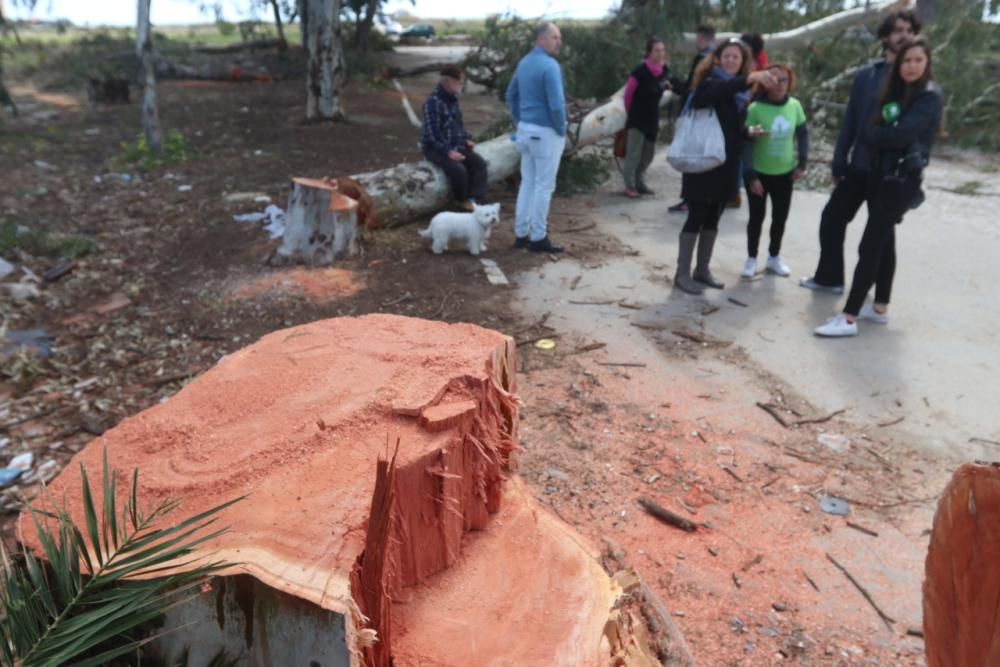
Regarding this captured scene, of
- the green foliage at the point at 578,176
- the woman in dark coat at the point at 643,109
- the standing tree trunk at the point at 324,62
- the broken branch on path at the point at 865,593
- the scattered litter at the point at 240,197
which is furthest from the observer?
the standing tree trunk at the point at 324,62

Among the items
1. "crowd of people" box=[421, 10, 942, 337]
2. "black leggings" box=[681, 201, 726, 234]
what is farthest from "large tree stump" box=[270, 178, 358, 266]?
"black leggings" box=[681, 201, 726, 234]

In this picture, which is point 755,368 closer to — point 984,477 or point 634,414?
point 634,414

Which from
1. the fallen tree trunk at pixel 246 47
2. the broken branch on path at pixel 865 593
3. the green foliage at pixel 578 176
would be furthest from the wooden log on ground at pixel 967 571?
the fallen tree trunk at pixel 246 47

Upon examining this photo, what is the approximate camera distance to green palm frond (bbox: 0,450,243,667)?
1.38m

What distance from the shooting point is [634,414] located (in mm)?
3906

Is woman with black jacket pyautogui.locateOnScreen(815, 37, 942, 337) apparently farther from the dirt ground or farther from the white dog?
the white dog

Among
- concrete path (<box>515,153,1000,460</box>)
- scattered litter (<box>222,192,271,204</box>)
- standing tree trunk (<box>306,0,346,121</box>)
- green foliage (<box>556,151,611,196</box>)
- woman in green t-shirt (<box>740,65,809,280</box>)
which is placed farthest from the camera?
standing tree trunk (<box>306,0,346,121</box>)

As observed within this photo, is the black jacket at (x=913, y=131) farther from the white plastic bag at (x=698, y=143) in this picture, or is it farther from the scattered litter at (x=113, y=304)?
the scattered litter at (x=113, y=304)

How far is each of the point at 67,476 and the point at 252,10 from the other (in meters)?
19.5

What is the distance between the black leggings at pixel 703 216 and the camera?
520 centimetres

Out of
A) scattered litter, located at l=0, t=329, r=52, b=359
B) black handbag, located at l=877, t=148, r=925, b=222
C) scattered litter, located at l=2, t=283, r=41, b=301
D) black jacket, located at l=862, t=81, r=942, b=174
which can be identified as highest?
black jacket, located at l=862, t=81, r=942, b=174

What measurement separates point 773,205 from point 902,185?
1.46 metres

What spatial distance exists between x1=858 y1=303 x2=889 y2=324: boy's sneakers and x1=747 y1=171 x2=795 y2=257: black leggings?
97 centimetres

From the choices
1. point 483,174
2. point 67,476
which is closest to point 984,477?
point 67,476
